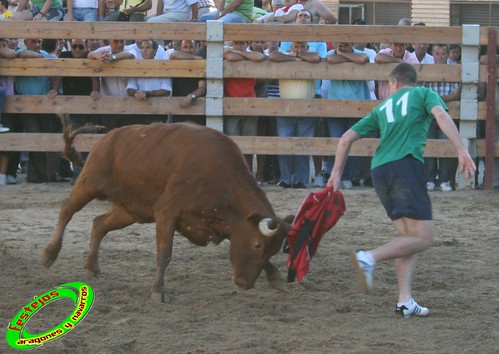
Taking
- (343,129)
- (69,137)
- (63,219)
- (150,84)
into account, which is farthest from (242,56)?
(63,219)

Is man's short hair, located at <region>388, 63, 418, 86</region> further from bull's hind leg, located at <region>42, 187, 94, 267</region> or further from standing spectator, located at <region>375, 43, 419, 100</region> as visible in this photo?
standing spectator, located at <region>375, 43, 419, 100</region>

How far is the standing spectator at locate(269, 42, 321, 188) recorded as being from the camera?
13.7m

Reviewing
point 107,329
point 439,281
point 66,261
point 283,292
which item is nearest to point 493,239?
point 439,281

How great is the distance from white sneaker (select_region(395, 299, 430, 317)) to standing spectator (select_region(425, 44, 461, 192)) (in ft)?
22.5

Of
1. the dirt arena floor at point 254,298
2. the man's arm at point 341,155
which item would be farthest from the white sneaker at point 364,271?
the man's arm at point 341,155

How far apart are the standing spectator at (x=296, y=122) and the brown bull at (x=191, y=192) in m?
5.78

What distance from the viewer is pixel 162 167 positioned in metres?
7.73

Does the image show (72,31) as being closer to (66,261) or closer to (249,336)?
(66,261)

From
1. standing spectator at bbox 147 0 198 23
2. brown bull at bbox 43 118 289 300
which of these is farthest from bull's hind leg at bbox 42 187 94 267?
standing spectator at bbox 147 0 198 23

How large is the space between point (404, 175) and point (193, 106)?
7.14m

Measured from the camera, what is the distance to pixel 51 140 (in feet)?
45.5

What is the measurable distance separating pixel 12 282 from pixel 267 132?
6.97 metres

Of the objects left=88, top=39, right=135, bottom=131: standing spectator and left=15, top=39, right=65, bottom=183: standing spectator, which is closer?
left=88, top=39, right=135, bottom=131: standing spectator

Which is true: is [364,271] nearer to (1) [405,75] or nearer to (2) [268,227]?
(2) [268,227]
